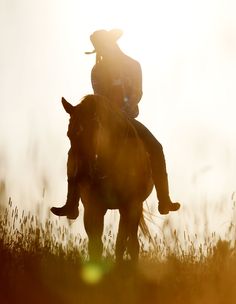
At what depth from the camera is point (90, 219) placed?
7.05 m

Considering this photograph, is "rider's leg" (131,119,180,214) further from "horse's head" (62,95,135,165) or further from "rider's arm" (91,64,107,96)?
"horse's head" (62,95,135,165)

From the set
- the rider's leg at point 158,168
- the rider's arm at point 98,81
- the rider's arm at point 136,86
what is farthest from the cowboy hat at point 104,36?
the rider's leg at point 158,168

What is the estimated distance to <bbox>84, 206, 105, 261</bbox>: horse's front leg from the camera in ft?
23.0

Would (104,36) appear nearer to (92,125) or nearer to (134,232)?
(92,125)

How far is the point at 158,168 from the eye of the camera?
7902 millimetres

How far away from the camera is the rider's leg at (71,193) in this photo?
6590 mm

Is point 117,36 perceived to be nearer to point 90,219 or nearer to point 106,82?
point 106,82

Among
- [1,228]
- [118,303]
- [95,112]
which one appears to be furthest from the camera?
[1,228]

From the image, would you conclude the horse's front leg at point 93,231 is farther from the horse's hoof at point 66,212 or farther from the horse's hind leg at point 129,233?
the horse's hind leg at point 129,233

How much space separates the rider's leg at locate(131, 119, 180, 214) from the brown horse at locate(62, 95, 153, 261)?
13 cm

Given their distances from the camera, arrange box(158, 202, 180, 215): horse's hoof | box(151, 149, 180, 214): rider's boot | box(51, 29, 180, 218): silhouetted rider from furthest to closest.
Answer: box(158, 202, 180, 215): horse's hoof → box(151, 149, 180, 214): rider's boot → box(51, 29, 180, 218): silhouetted rider

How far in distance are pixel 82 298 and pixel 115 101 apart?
293 centimetres

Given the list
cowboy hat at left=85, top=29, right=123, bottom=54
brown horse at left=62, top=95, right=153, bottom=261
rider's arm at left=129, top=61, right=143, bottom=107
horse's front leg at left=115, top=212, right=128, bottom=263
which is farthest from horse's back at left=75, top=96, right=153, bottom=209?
cowboy hat at left=85, top=29, right=123, bottom=54

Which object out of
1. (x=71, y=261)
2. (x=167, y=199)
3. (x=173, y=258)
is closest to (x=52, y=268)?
(x=71, y=261)
